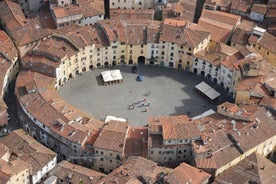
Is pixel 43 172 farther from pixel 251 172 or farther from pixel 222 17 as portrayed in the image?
pixel 222 17

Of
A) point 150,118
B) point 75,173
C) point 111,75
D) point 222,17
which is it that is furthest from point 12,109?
point 222,17

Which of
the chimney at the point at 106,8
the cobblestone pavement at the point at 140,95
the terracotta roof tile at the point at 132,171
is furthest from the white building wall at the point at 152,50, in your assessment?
the terracotta roof tile at the point at 132,171

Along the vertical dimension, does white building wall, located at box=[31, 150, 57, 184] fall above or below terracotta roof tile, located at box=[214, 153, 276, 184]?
below

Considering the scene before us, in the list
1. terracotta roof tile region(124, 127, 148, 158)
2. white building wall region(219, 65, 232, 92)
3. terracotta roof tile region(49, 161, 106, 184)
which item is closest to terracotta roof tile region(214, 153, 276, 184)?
terracotta roof tile region(124, 127, 148, 158)

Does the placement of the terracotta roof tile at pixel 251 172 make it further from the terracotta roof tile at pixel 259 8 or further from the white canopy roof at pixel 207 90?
the terracotta roof tile at pixel 259 8

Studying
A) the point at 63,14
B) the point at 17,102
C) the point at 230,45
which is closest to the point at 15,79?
the point at 17,102

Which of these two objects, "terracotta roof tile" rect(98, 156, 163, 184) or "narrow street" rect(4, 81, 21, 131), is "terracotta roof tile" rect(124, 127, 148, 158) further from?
"narrow street" rect(4, 81, 21, 131)

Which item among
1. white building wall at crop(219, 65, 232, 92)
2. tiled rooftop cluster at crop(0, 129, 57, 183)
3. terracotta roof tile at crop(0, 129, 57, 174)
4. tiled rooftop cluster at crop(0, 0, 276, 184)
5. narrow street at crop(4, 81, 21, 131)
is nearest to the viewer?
tiled rooftop cluster at crop(0, 129, 57, 183)
